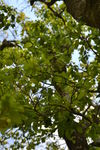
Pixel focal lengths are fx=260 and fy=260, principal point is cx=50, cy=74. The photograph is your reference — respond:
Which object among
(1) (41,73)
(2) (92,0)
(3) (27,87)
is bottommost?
(1) (41,73)

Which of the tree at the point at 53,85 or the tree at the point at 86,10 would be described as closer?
the tree at the point at 53,85

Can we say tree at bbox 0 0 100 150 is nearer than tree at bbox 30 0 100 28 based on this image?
Yes

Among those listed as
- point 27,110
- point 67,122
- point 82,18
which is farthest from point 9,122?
point 82,18

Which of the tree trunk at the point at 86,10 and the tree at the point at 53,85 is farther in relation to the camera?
the tree trunk at the point at 86,10

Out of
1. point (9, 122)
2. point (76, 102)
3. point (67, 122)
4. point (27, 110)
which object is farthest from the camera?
point (76, 102)

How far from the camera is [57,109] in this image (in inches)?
145

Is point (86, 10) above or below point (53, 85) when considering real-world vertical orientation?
above

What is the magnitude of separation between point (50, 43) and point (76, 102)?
75.8 inches

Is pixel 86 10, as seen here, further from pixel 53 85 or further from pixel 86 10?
pixel 53 85

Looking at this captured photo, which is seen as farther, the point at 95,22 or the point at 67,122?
the point at 95,22

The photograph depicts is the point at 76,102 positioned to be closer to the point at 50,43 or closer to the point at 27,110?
the point at 27,110

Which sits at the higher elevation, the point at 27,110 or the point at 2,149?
the point at 2,149

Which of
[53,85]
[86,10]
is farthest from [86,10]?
[53,85]

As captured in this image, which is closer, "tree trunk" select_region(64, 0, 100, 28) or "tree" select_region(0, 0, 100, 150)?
"tree" select_region(0, 0, 100, 150)
